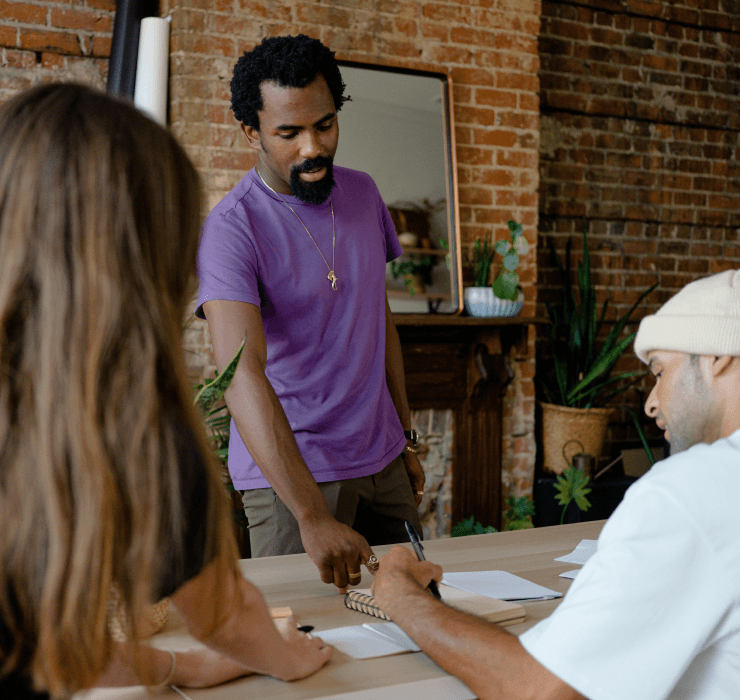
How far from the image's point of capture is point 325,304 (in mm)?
1887

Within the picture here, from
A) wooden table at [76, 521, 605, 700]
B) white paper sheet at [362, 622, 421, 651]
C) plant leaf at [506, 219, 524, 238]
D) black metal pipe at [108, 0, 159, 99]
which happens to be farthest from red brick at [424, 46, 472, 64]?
white paper sheet at [362, 622, 421, 651]

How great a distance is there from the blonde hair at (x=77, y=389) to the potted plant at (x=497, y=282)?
310cm

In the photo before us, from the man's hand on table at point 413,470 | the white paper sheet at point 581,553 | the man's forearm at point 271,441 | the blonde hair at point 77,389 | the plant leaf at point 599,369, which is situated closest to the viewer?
the blonde hair at point 77,389

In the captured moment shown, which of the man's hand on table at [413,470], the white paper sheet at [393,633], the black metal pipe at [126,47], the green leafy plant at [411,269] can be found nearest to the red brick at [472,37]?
the green leafy plant at [411,269]

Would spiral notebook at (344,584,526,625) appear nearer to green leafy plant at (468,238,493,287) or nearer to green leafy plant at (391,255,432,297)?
green leafy plant at (391,255,432,297)

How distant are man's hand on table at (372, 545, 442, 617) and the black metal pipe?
266cm

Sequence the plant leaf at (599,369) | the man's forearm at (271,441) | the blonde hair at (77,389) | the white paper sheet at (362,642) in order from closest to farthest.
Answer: the blonde hair at (77,389) < the white paper sheet at (362,642) < the man's forearm at (271,441) < the plant leaf at (599,369)

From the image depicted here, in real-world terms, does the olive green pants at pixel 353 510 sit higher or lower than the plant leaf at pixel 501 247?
lower

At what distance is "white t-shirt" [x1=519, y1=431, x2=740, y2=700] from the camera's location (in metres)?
0.91

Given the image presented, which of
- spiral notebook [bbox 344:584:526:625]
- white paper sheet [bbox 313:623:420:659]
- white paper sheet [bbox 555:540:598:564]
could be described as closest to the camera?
white paper sheet [bbox 313:623:420:659]

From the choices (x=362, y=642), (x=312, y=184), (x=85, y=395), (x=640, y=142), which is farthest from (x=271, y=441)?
(x=640, y=142)

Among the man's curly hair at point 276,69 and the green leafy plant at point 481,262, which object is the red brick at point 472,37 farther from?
the man's curly hair at point 276,69

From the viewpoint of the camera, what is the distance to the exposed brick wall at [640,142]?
463cm

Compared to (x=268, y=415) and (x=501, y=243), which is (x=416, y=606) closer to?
(x=268, y=415)
